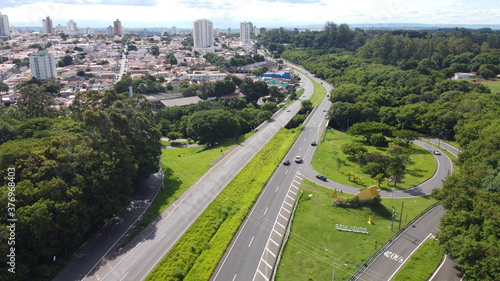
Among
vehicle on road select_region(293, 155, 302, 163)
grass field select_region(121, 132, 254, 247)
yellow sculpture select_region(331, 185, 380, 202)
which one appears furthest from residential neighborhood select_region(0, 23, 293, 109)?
yellow sculpture select_region(331, 185, 380, 202)

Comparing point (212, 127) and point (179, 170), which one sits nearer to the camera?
point (179, 170)

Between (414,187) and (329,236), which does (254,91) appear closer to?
(414,187)

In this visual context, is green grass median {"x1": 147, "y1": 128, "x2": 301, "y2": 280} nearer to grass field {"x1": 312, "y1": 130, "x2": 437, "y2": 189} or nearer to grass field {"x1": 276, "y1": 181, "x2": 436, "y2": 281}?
grass field {"x1": 276, "y1": 181, "x2": 436, "y2": 281}

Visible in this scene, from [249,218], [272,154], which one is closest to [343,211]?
[249,218]

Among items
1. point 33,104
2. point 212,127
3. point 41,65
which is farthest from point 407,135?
point 41,65

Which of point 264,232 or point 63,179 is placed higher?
point 63,179

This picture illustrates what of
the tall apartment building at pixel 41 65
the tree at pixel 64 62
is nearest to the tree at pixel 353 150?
the tall apartment building at pixel 41 65

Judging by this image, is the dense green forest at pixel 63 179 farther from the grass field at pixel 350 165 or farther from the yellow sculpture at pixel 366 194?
the grass field at pixel 350 165
